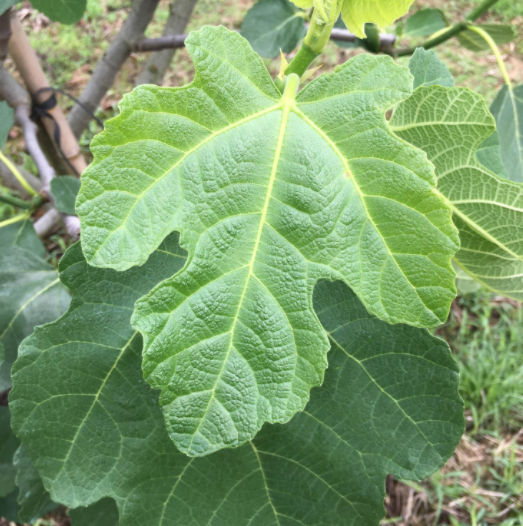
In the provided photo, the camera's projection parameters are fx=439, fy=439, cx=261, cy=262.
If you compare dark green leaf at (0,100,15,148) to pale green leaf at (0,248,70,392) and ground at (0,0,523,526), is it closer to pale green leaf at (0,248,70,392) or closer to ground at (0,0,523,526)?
pale green leaf at (0,248,70,392)

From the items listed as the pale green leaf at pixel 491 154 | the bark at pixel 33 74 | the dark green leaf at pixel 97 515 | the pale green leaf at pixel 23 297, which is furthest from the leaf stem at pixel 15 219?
the pale green leaf at pixel 491 154

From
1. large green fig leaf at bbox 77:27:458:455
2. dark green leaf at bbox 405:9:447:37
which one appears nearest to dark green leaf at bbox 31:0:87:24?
large green fig leaf at bbox 77:27:458:455

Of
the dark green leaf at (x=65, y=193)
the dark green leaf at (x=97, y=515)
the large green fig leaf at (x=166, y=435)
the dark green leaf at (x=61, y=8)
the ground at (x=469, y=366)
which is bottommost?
the ground at (x=469, y=366)

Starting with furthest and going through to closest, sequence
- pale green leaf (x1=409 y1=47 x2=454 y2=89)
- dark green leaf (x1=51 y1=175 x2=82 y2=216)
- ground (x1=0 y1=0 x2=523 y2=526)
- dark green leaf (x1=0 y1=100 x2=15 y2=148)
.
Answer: ground (x1=0 y1=0 x2=523 y2=526) < dark green leaf (x1=0 y1=100 x2=15 y2=148) < dark green leaf (x1=51 y1=175 x2=82 y2=216) < pale green leaf (x1=409 y1=47 x2=454 y2=89)

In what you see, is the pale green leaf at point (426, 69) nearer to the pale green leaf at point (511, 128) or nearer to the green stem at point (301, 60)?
the green stem at point (301, 60)

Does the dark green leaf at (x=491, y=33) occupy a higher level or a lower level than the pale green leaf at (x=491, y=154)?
lower

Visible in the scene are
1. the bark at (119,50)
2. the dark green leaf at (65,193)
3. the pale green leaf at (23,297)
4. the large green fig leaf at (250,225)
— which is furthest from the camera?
the bark at (119,50)

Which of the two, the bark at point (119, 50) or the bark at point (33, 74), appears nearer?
the bark at point (33, 74)

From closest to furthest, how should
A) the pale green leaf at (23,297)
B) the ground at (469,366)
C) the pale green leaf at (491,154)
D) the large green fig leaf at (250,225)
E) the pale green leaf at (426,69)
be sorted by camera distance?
the large green fig leaf at (250,225) < the pale green leaf at (426,69) < the pale green leaf at (491,154) < the pale green leaf at (23,297) < the ground at (469,366)
